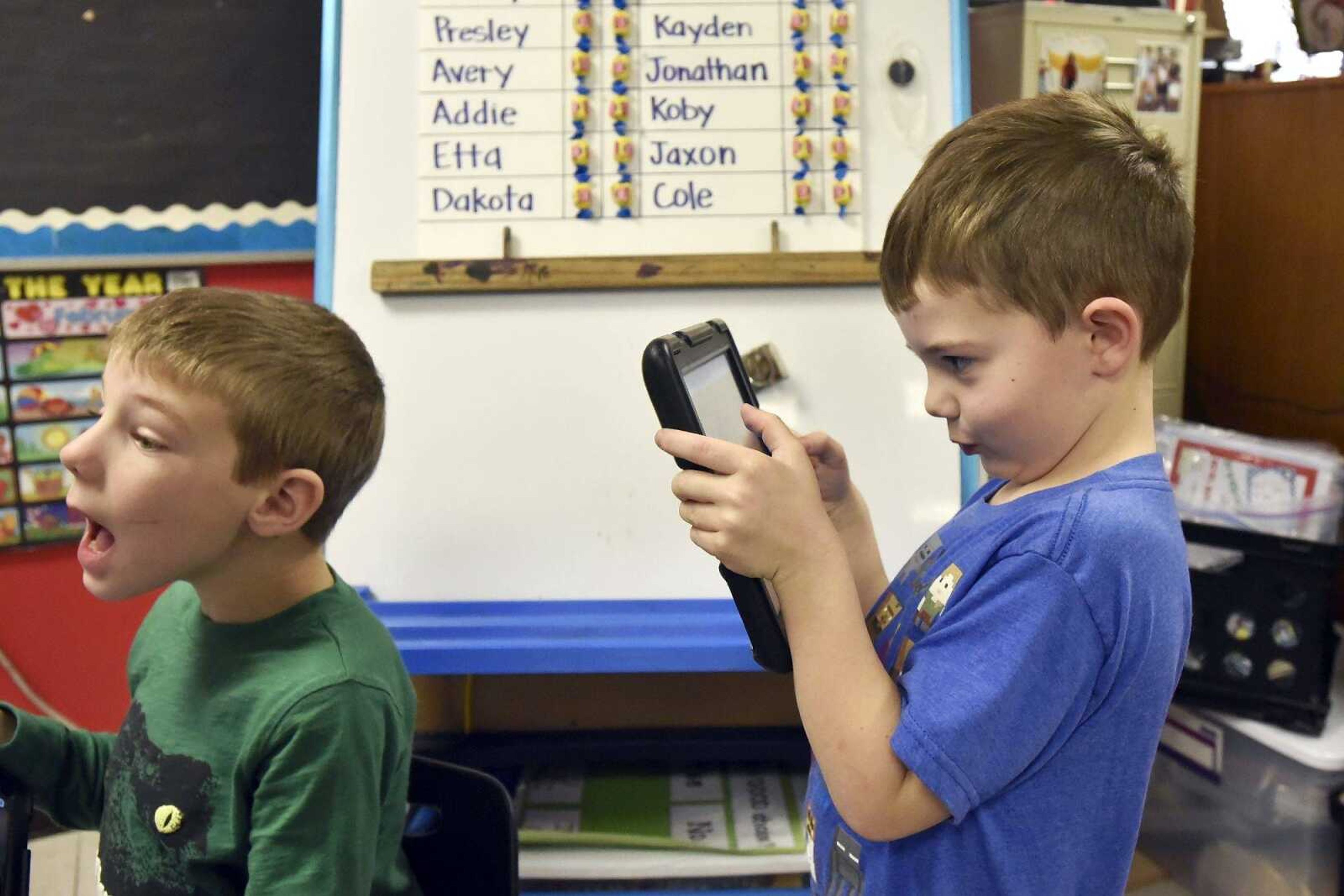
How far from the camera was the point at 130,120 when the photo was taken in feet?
4.54

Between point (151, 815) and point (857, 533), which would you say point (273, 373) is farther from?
point (857, 533)

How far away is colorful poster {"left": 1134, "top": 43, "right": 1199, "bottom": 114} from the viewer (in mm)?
1346

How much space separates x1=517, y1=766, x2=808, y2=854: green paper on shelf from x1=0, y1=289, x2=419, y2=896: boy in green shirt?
1.08 feet

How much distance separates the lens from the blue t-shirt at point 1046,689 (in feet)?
1.75

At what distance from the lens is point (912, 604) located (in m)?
0.67

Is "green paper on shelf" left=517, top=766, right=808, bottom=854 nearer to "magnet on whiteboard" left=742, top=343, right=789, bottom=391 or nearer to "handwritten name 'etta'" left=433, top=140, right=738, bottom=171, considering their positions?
"magnet on whiteboard" left=742, top=343, right=789, bottom=391

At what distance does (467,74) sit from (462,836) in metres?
0.78

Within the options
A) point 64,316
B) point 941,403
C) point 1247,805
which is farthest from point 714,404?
point 64,316

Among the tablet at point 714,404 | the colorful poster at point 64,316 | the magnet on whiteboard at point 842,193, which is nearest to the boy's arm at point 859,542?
the tablet at point 714,404

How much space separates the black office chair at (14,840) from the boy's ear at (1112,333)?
0.79 meters

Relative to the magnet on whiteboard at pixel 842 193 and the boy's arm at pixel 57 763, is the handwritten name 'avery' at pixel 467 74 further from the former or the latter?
the boy's arm at pixel 57 763

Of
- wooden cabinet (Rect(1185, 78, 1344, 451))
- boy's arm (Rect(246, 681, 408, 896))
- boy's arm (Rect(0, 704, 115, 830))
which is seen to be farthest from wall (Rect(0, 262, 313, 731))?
wooden cabinet (Rect(1185, 78, 1344, 451))

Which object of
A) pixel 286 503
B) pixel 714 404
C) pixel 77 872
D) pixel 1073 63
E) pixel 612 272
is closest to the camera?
pixel 714 404

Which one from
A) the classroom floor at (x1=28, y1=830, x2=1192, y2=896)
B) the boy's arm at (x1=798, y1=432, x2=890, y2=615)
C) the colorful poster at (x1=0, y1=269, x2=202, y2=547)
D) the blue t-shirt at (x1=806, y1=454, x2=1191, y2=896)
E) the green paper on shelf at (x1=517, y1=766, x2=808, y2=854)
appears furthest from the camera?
the colorful poster at (x1=0, y1=269, x2=202, y2=547)
